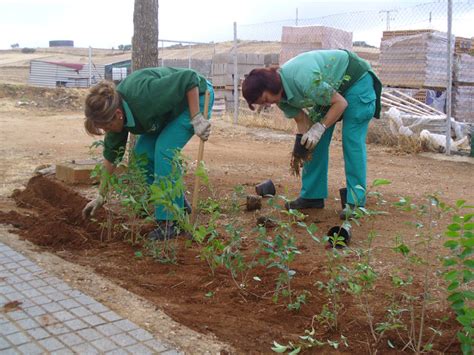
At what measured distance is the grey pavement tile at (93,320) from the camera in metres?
2.93

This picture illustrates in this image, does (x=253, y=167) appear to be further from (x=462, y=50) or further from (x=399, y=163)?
(x=462, y=50)

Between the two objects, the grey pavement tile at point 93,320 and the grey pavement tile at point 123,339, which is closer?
the grey pavement tile at point 123,339

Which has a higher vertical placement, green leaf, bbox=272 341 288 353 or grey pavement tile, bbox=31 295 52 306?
green leaf, bbox=272 341 288 353

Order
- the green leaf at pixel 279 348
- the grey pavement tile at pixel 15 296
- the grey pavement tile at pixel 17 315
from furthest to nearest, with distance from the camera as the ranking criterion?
the grey pavement tile at pixel 15 296 < the grey pavement tile at pixel 17 315 < the green leaf at pixel 279 348

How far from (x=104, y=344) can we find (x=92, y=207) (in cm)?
206

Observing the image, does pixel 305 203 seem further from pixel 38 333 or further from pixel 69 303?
pixel 38 333

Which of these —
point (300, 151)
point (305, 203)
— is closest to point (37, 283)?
point (300, 151)

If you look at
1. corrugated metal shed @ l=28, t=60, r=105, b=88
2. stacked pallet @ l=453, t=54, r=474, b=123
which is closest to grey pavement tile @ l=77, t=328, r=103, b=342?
stacked pallet @ l=453, t=54, r=474, b=123

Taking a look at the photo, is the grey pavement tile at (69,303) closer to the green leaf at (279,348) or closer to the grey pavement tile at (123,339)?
the grey pavement tile at (123,339)

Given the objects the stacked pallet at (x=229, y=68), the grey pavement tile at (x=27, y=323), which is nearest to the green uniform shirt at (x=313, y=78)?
the grey pavement tile at (x=27, y=323)

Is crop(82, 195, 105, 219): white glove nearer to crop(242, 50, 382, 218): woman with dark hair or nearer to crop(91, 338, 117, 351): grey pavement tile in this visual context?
crop(242, 50, 382, 218): woman with dark hair

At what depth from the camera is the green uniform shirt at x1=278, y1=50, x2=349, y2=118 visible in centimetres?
410

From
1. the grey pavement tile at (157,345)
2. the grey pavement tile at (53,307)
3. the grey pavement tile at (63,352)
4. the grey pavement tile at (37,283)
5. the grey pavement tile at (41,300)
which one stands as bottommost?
the grey pavement tile at (63,352)

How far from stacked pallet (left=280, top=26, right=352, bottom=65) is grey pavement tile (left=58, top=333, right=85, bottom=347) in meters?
11.6
